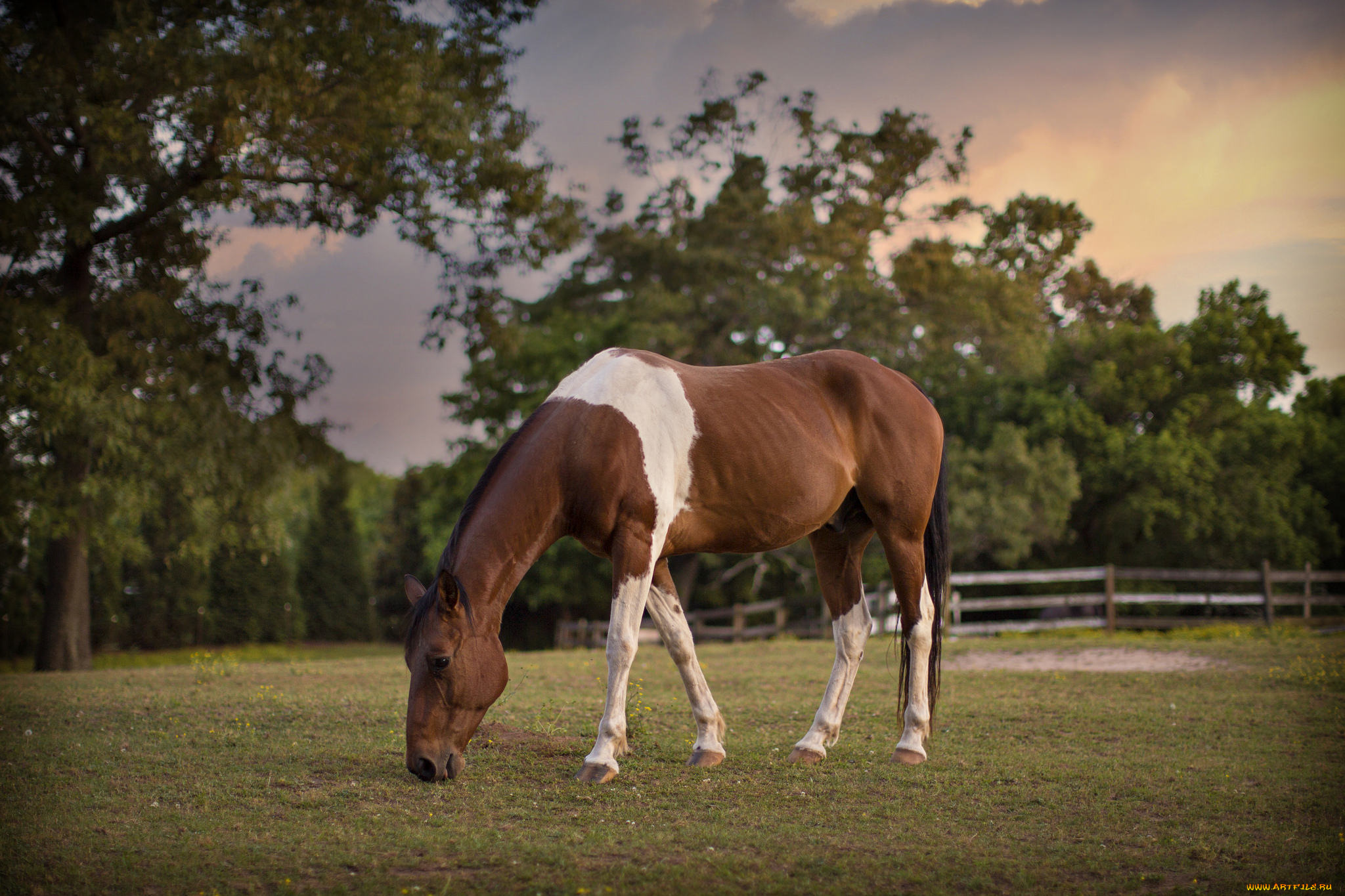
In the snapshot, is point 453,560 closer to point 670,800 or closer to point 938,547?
point 670,800

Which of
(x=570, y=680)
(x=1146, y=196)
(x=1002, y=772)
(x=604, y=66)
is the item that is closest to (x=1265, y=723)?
(x=1002, y=772)

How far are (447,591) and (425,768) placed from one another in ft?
2.67

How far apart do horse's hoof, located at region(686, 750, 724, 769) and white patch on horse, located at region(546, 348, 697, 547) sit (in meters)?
1.12

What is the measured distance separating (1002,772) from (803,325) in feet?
59.3

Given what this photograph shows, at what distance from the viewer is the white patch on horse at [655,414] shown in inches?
186

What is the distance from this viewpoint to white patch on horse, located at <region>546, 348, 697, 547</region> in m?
4.72

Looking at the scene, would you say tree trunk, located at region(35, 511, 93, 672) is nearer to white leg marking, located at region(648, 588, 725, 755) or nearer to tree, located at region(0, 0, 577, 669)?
tree, located at region(0, 0, 577, 669)

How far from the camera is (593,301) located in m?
26.0

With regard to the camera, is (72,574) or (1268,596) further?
(1268,596)

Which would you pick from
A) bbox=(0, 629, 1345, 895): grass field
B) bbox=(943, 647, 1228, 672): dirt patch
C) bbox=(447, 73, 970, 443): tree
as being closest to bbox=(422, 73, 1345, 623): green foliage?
bbox=(447, 73, 970, 443): tree

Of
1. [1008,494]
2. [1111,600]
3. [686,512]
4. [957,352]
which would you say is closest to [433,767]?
[686,512]

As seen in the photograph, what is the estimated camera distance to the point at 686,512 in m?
4.91

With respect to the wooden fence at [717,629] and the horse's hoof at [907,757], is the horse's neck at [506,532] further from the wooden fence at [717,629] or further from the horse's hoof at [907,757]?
the wooden fence at [717,629]

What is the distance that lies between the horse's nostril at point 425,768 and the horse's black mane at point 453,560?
19.9 inches
